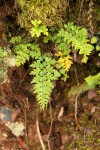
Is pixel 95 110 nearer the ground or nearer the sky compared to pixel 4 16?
nearer the ground

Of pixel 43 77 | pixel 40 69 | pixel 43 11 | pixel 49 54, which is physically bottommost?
pixel 43 77

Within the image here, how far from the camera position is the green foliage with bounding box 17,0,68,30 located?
320 cm

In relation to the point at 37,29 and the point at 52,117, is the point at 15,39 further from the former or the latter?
the point at 52,117

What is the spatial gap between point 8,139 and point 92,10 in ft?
7.35

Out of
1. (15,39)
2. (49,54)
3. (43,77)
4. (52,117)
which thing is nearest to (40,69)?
(43,77)

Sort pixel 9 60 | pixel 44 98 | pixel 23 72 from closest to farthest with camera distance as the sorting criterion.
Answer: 1. pixel 44 98
2. pixel 9 60
3. pixel 23 72

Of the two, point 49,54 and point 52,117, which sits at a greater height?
point 49,54

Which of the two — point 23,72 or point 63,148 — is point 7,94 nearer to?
point 23,72

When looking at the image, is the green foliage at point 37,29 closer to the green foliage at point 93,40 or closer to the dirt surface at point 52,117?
the green foliage at point 93,40

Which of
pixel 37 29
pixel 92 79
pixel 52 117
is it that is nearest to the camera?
pixel 37 29

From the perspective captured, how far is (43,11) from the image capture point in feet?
10.6

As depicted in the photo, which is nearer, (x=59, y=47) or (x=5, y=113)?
(x=59, y=47)

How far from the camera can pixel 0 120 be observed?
4.30m

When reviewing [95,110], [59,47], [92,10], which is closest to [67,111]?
[95,110]
